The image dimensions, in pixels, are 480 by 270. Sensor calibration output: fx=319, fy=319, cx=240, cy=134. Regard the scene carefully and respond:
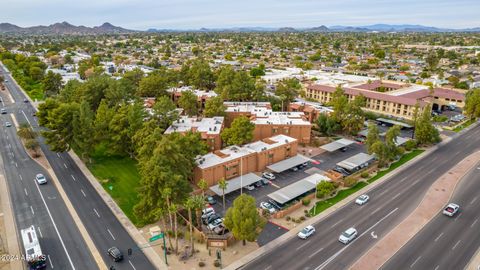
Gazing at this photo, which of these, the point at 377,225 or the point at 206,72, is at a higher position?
the point at 206,72

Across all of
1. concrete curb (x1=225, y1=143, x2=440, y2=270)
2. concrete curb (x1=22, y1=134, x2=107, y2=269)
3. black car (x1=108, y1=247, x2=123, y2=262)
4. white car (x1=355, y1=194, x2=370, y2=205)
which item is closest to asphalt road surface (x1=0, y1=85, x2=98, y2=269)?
concrete curb (x1=22, y1=134, x2=107, y2=269)

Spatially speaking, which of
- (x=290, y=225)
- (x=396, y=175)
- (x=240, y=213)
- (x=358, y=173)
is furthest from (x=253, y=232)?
(x=396, y=175)

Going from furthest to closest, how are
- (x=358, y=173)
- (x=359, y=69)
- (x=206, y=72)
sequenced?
(x=359, y=69) → (x=206, y=72) → (x=358, y=173)

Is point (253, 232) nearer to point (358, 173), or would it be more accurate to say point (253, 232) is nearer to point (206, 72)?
point (358, 173)

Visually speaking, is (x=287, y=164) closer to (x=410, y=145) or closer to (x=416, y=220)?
(x=416, y=220)

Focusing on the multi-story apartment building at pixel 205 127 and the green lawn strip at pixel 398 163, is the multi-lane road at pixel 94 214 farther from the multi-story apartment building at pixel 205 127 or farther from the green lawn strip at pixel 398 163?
the green lawn strip at pixel 398 163

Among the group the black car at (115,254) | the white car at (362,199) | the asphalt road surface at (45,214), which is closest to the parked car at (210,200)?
the black car at (115,254)

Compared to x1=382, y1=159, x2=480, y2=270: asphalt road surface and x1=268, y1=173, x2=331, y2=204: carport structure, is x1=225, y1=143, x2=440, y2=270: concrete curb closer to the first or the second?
x1=268, y1=173, x2=331, y2=204: carport structure
